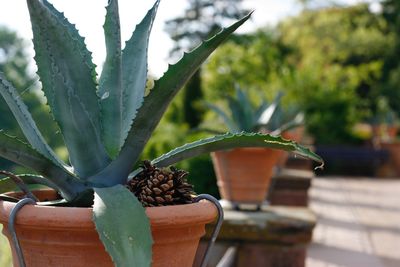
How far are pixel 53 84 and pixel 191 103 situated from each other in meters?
12.8

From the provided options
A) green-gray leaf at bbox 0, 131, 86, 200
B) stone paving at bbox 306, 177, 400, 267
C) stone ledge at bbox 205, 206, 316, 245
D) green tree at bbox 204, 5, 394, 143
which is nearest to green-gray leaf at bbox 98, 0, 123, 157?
green-gray leaf at bbox 0, 131, 86, 200

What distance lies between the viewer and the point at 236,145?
1640 millimetres

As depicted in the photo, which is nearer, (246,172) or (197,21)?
(246,172)

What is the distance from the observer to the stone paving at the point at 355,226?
16.5ft

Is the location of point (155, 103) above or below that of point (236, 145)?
above

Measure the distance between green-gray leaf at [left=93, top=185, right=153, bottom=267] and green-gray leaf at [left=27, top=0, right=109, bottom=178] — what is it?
0.59ft

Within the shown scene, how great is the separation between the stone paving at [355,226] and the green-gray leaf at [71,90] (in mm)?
3336

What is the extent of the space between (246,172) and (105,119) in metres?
2.05

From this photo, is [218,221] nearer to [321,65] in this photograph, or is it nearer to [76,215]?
[76,215]

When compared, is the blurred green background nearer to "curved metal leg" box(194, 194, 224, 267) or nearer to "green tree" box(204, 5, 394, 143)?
"green tree" box(204, 5, 394, 143)

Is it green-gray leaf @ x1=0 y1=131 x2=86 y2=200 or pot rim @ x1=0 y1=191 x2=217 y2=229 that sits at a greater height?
green-gray leaf @ x1=0 y1=131 x2=86 y2=200

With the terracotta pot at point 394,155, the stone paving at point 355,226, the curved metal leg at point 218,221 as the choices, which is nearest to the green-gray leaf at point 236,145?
the curved metal leg at point 218,221

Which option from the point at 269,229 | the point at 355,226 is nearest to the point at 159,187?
the point at 269,229

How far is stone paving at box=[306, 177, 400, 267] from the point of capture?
503 centimetres
